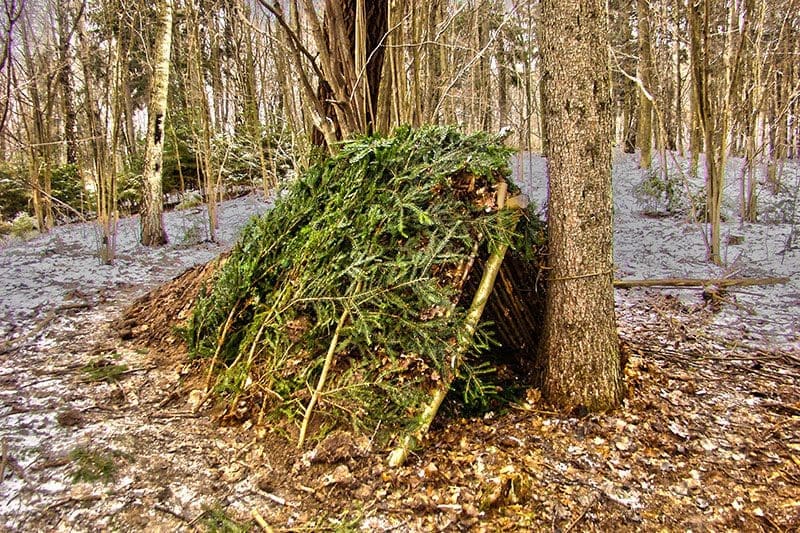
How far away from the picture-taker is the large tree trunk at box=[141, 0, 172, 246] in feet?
24.3

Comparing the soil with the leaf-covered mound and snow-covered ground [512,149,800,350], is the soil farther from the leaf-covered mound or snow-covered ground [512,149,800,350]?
snow-covered ground [512,149,800,350]

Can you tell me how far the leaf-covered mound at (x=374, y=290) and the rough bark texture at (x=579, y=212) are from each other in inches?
13.5

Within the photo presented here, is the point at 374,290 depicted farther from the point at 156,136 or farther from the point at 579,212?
the point at 156,136

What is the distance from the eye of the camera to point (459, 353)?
220 centimetres

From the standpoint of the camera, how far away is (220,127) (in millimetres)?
13859

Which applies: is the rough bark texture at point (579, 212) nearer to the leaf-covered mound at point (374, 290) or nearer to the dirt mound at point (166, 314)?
the leaf-covered mound at point (374, 290)

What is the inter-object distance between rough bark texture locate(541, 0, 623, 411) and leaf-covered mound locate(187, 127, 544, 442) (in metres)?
0.34

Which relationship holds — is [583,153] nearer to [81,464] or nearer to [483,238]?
[483,238]

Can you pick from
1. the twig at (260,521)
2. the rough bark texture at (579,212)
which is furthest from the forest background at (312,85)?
the twig at (260,521)

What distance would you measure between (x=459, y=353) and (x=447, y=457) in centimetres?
50

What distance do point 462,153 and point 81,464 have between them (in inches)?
101

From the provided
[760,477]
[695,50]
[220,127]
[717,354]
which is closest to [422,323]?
[760,477]

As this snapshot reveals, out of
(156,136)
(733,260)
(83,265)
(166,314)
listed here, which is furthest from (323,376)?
(156,136)

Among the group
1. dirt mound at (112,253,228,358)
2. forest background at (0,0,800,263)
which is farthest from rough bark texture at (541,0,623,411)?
dirt mound at (112,253,228,358)
